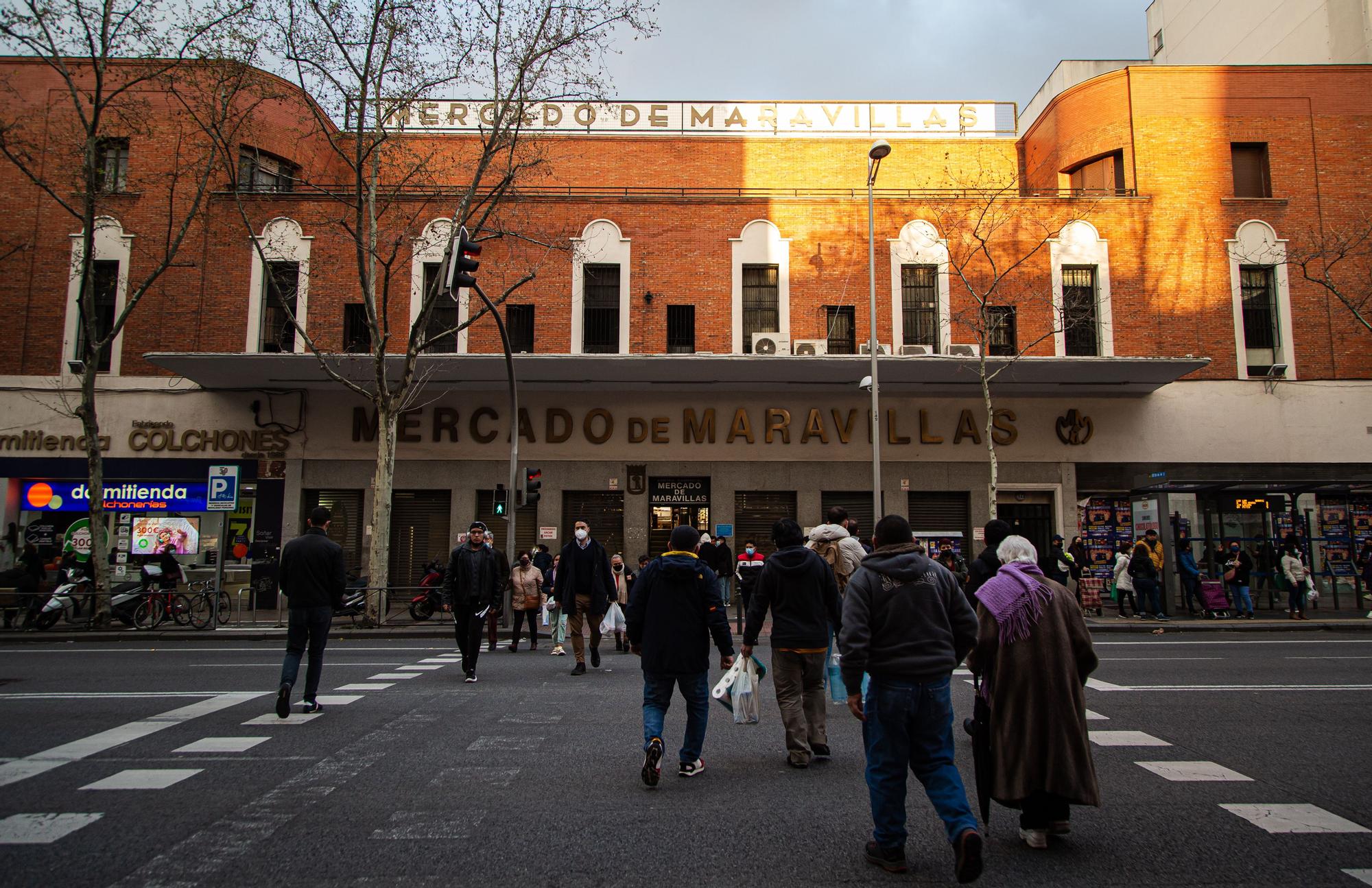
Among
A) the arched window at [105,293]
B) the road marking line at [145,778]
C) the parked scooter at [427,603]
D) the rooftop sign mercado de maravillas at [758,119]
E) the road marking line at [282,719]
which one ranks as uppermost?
the rooftop sign mercado de maravillas at [758,119]

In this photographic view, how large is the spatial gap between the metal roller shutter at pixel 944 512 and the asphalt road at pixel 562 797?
545 inches

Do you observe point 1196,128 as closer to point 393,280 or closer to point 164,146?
point 393,280

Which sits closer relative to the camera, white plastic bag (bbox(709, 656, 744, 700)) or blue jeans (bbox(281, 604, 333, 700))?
white plastic bag (bbox(709, 656, 744, 700))

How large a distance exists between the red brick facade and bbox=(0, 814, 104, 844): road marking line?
744 inches

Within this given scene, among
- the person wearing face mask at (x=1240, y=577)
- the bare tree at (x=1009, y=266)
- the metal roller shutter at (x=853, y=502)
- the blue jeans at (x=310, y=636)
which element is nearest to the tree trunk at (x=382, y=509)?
the blue jeans at (x=310, y=636)

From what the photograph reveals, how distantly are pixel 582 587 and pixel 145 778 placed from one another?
19.6 ft

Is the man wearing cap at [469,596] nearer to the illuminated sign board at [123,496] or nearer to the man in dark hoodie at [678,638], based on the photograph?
the man in dark hoodie at [678,638]

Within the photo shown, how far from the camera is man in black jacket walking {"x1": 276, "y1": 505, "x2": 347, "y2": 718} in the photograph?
8117 millimetres

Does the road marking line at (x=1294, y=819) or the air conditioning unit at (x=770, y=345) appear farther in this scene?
the air conditioning unit at (x=770, y=345)

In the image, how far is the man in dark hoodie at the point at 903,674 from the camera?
13.6 ft

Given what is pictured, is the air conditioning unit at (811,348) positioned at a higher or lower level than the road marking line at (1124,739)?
higher

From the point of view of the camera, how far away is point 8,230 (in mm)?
23625

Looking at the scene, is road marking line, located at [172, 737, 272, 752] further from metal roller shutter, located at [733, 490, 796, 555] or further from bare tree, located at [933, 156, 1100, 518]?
bare tree, located at [933, 156, 1100, 518]

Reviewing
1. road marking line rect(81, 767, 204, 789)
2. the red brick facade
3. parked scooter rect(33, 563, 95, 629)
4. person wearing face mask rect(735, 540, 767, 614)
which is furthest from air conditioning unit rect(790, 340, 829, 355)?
road marking line rect(81, 767, 204, 789)
